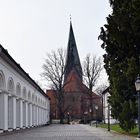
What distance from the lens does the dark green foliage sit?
81.7 feet

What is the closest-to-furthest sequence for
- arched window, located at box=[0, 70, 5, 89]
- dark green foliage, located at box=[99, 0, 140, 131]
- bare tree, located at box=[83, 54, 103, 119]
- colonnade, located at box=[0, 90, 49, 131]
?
dark green foliage, located at box=[99, 0, 140, 131], arched window, located at box=[0, 70, 5, 89], colonnade, located at box=[0, 90, 49, 131], bare tree, located at box=[83, 54, 103, 119]

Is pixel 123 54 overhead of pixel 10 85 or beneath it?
overhead

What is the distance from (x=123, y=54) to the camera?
1075 inches

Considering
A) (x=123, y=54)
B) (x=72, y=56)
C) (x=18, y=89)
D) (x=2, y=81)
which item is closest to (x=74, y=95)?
(x=72, y=56)

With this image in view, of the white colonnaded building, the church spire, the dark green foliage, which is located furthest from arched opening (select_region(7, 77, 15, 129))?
the church spire

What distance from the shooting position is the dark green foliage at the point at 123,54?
81.7 feet

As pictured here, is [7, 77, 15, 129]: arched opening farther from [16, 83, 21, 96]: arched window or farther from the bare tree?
the bare tree

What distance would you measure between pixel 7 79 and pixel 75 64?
66.9 meters

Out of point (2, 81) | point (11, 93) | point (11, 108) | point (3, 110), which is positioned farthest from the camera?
point (11, 108)

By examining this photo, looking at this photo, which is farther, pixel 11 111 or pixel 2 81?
pixel 11 111

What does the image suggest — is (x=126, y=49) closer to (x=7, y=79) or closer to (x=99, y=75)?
(x=7, y=79)

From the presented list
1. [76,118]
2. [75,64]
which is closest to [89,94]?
[75,64]

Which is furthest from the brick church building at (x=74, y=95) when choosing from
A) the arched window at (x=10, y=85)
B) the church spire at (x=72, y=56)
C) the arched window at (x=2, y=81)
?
the arched window at (x=2, y=81)

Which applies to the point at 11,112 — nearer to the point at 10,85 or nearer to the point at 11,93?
the point at 11,93
